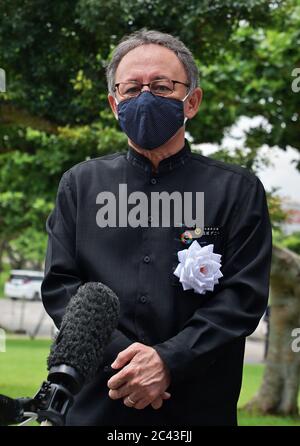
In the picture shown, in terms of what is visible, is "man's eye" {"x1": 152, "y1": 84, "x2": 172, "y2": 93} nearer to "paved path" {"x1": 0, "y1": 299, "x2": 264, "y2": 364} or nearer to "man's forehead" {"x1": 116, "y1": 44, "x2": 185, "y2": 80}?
"man's forehead" {"x1": 116, "y1": 44, "x2": 185, "y2": 80}

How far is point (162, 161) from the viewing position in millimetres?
2523

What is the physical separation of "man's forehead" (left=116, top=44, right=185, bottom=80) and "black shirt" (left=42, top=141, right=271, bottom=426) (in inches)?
11.3

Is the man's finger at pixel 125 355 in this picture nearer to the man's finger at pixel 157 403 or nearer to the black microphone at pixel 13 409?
the man's finger at pixel 157 403

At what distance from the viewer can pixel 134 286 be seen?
7.75ft

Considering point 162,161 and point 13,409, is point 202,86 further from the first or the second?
point 13,409

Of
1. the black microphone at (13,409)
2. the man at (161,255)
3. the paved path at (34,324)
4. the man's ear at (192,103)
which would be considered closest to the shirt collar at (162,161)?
the man at (161,255)

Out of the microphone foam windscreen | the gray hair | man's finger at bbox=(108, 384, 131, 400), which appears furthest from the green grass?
the microphone foam windscreen

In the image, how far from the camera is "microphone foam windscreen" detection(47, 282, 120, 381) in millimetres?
1802

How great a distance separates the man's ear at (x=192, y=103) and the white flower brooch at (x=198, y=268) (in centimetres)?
47

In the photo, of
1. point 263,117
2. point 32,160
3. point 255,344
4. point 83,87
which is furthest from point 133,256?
point 255,344

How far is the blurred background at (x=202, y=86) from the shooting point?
664cm

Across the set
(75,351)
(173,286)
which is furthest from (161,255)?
(75,351)

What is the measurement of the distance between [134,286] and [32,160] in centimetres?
864

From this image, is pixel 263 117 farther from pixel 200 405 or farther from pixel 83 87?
pixel 200 405
